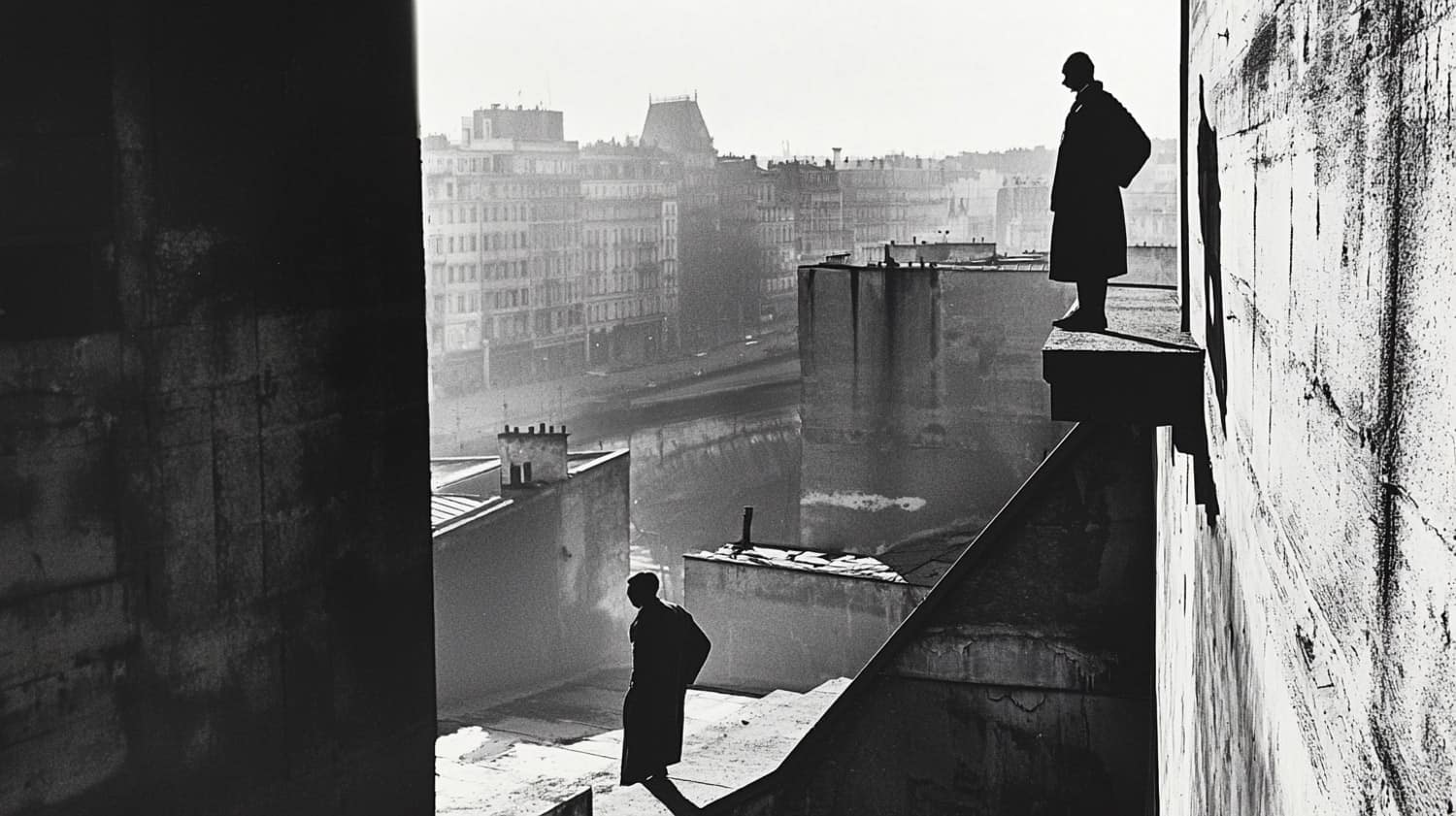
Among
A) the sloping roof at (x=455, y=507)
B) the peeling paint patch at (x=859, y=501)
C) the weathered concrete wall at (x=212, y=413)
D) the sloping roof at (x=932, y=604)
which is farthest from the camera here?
the peeling paint patch at (x=859, y=501)

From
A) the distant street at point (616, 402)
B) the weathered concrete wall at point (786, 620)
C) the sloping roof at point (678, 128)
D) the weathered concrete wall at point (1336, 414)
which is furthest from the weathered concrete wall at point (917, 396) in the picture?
the sloping roof at point (678, 128)

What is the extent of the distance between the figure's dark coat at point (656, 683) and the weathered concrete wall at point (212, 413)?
2.08 meters

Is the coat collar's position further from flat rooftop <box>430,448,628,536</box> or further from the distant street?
the distant street

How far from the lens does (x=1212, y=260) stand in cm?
391

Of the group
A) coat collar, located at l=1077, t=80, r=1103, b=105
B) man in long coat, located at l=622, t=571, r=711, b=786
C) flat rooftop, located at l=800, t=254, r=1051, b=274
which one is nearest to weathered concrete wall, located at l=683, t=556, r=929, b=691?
flat rooftop, located at l=800, t=254, r=1051, b=274

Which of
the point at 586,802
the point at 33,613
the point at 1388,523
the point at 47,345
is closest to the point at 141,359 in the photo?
the point at 47,345

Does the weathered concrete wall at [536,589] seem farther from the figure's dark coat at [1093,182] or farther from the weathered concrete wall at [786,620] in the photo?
the figure's dark coat at [1093,182]

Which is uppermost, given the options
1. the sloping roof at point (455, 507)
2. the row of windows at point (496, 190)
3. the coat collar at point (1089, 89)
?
the row of windows at point (496, 190)

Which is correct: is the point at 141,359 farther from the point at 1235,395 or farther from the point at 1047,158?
the point at 1047,158

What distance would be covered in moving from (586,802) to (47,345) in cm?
375

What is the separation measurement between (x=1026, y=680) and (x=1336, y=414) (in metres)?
7.27

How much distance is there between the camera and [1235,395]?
3.17 m

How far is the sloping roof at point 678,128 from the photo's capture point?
98.8 meters

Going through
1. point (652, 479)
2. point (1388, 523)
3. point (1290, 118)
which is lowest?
point (652, 479)
